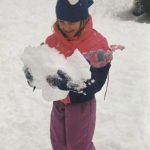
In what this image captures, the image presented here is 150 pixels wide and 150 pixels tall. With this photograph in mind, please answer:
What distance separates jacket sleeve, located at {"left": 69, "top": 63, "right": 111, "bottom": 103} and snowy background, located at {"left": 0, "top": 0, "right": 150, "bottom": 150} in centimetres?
114

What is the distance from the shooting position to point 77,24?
9.59ft

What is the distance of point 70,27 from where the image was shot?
2.92 meters

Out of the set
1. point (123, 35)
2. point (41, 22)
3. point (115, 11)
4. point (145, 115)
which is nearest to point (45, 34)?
point (41, 22)

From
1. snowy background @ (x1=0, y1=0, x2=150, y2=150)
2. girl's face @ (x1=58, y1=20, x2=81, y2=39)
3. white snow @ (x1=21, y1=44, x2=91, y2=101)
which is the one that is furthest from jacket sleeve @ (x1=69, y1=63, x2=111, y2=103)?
snowy background @ (x1=0, y1=0, x2=150, y2=150)

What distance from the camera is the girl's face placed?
9.56 feet

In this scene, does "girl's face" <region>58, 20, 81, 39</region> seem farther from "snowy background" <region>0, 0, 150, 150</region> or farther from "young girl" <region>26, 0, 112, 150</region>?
"snowy background" <region>0, 0, 150, 150</region>

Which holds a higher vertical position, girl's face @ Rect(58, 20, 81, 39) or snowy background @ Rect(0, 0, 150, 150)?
girl's face @ Rect(58, 20, 81, 39)

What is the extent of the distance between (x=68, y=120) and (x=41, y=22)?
5028 millimetres

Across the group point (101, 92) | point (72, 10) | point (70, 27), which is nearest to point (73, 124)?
point (70, 27)

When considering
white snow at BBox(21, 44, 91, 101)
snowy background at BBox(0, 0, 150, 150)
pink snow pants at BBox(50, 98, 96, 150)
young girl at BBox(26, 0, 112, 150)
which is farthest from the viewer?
snowy background at BBox(0, 0, 150, 150)

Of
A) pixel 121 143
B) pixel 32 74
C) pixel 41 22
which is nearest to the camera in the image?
pixel 32 74

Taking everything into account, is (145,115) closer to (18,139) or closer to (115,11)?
(18,139)

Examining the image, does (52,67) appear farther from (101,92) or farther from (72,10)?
(101,92)

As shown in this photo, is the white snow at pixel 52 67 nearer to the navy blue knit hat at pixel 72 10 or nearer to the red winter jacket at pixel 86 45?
the red winter jacket at pixel 86 45
